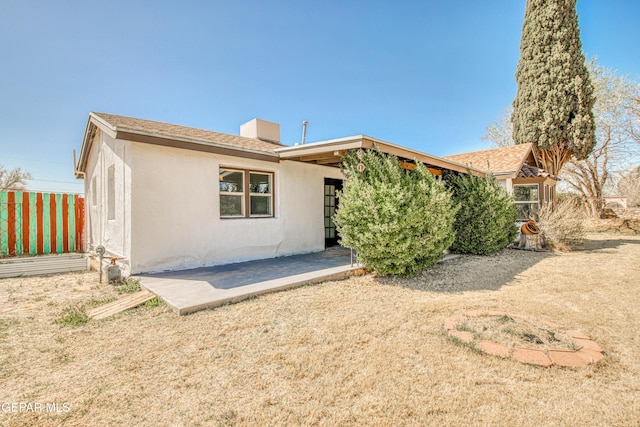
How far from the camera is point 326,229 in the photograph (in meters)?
9.94

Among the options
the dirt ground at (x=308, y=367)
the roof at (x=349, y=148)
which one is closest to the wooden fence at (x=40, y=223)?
the dirt ground at (x=308, y=367)

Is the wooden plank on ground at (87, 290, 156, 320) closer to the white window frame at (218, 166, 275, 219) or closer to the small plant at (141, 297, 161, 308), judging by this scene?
the small plant at (141, 297, 161, 308)

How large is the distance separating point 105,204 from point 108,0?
17.6 feet

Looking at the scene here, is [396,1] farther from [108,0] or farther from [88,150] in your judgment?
[88,150]

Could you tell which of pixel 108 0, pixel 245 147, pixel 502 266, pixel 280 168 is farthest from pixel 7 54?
pixel 502 266

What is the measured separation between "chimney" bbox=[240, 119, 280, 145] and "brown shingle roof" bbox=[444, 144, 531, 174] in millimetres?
8912

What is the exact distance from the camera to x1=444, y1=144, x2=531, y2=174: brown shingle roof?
1298cm

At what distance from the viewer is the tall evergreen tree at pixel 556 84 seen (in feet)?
48.3

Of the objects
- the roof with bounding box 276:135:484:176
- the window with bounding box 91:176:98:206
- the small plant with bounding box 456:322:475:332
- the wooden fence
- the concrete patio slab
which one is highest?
the roof with bounding box 276:135:484:176

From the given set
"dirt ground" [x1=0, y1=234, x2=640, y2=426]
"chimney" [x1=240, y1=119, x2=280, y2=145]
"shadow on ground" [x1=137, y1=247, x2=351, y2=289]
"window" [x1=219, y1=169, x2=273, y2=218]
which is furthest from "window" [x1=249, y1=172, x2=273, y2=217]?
"dirt ground" [x1=0, y1=234, x2=640, y2=426]

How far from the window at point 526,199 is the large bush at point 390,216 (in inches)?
372

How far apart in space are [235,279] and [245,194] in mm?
2738

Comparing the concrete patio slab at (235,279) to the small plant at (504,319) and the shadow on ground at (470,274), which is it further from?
the small plant at (504,319)

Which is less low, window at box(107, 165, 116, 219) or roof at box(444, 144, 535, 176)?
roof at box(444, 144, 535, 176)
